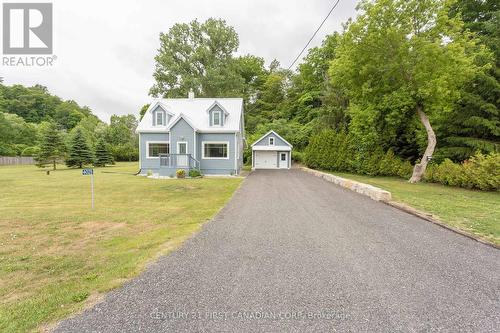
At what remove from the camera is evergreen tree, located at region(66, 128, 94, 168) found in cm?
2678

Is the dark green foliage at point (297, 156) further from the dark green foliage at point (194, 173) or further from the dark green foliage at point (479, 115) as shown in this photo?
the dark green foliage at point (194, 173)

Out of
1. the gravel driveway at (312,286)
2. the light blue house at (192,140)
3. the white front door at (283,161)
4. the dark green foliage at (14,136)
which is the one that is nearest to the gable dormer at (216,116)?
the light blue house at (192,140)

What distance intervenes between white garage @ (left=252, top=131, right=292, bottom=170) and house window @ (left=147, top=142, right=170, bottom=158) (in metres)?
11.2

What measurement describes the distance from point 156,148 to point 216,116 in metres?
5.52

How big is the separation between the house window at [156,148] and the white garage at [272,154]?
11.2m

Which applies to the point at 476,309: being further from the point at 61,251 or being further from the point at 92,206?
the point at 92,206

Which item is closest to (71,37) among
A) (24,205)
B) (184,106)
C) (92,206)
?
(184,106)

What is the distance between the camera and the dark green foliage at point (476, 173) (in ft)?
33.9

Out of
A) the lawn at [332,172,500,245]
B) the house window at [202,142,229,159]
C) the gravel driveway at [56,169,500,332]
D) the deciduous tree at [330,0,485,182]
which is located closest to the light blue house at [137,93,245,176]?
the house window at [202,142,229,159]

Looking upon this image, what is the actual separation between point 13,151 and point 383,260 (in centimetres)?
5762

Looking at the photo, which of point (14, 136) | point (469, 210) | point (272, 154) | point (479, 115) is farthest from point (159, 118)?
point (14, 136)

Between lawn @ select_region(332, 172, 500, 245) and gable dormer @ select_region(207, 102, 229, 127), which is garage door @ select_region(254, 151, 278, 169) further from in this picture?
lawn @ select_region(332, 172, 500, 245)

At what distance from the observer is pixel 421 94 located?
13.7 metres

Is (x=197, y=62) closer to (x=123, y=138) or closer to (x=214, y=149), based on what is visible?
(x=214, y=149)
